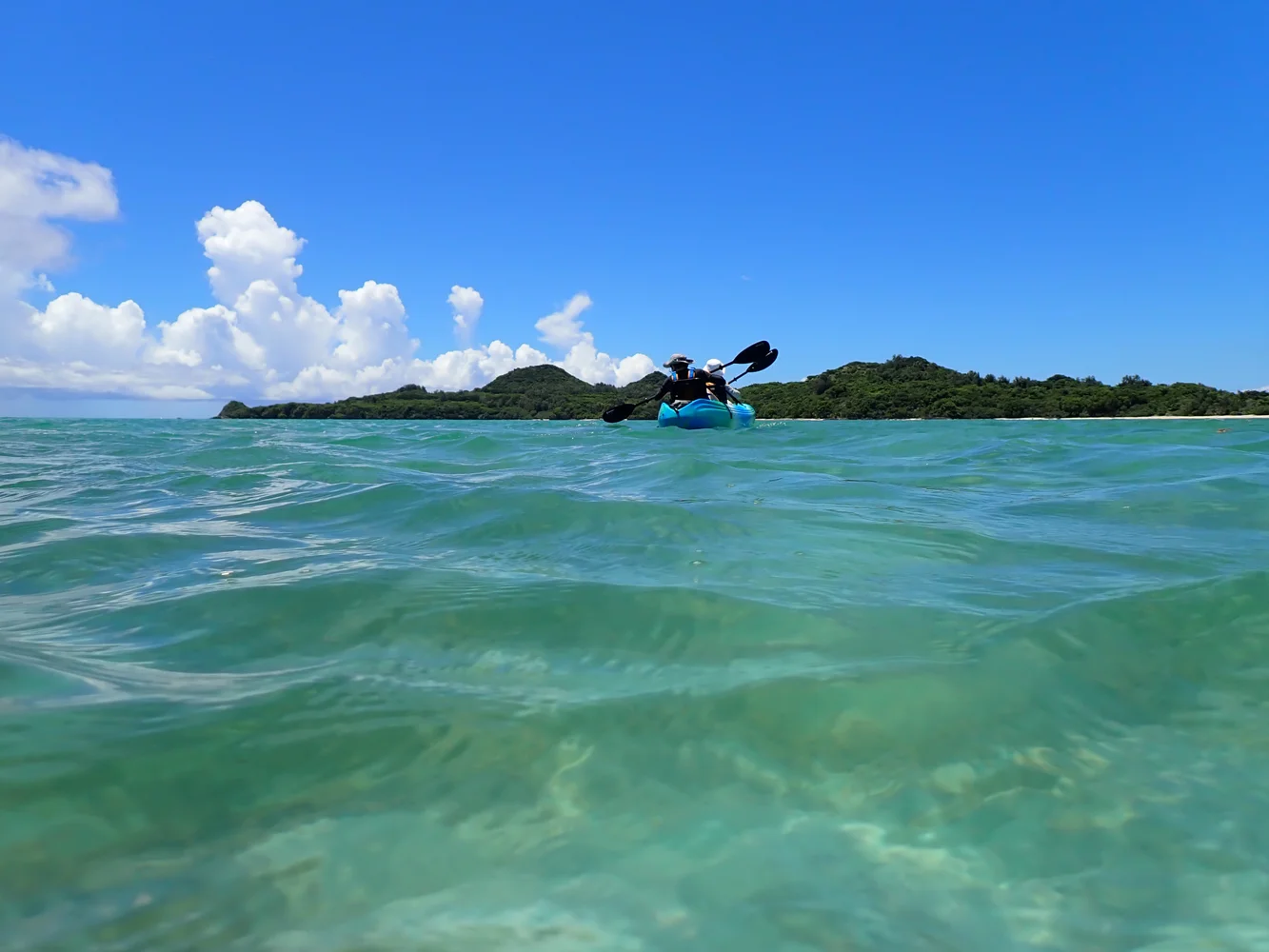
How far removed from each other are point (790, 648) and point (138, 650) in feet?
8.50

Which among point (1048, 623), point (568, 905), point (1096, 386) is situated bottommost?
point (568, 905)

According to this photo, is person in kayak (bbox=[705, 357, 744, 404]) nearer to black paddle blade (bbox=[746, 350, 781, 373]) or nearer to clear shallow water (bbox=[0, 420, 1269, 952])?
black paddle blade (bbox=[746, 350, 781, 373])

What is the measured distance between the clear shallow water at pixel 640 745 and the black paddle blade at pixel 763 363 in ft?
66.0

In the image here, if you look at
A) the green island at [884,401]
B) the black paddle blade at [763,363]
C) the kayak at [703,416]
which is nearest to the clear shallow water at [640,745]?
the kayak at [703,416]

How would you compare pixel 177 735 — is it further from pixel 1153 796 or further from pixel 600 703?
pixel 1153 796

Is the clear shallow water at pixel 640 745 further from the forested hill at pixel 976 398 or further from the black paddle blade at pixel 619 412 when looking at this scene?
the forested hill at pixel 976 398

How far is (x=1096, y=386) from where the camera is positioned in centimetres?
5891

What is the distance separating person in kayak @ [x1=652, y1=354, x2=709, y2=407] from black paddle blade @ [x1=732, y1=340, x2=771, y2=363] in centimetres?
232

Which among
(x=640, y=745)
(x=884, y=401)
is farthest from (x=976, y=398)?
(x=640, y=745)

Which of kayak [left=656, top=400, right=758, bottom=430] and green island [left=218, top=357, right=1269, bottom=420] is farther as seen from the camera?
green island [left=218, top=357, right=1269, bottom=420]

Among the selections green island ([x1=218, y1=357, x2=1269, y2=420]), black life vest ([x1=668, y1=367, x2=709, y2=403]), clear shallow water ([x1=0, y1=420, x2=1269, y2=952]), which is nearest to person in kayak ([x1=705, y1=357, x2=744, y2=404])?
black life vest ([x1=668, y1=367, x2=709, y2=403])

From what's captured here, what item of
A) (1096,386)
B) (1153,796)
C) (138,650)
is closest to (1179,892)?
(1153,796)

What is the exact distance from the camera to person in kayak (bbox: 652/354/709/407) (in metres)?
21.5

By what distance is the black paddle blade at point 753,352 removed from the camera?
943 inches
